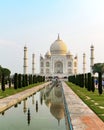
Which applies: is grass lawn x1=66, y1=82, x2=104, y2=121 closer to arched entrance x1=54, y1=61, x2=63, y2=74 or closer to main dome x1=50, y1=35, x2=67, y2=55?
main dome x1=50, y1=35, x2=67, y2=55

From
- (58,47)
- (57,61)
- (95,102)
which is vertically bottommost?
(95,102)

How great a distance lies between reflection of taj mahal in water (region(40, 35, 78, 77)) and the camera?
200 ft

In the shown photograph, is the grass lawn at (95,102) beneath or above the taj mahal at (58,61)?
beneath

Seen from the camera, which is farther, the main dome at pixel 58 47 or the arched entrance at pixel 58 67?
the arched entrance at pixel 58 67

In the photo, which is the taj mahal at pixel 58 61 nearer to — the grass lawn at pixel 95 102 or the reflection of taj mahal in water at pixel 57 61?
the reflection of taj mahal in water at pixel 57 61

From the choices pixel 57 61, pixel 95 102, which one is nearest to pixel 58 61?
pixel 57 61

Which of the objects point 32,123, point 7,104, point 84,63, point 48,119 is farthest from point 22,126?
point 84,63

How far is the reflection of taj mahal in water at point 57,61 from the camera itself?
61.0 metres

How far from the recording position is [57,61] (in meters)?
61.7

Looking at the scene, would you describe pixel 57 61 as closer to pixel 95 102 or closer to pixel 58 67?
pixel 58 67

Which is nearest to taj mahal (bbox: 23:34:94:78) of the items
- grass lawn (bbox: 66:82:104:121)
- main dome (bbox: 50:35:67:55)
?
main dome (bbox: 50:35:67:55)

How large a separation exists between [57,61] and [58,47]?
9.60ft

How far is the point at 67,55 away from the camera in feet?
202

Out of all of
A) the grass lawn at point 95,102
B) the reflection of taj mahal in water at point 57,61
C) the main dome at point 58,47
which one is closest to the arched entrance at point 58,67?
the reflection of taj mahal in water at point 57,61
